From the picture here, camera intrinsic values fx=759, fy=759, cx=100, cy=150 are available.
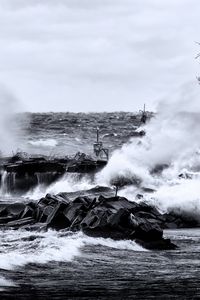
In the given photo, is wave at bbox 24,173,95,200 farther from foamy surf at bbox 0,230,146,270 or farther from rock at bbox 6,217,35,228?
foamy surf at bbox 0,230,146,270

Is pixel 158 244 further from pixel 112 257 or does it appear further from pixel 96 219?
pixel 96 219

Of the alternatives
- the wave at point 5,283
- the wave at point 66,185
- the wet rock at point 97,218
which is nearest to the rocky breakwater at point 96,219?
the wet rock at point 97,218

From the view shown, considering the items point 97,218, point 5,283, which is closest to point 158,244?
point 97,218

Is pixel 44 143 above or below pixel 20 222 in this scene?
below

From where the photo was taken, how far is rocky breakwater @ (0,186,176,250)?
2561cm

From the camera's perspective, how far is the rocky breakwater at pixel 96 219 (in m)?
25.6

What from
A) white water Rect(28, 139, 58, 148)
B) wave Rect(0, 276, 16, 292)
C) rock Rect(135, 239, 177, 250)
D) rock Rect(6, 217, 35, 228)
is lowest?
white water Rect(28, 139, 58, 148)

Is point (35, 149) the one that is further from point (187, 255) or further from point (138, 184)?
point (187, 255)

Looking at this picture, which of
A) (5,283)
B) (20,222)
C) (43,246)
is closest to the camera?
(5,283)

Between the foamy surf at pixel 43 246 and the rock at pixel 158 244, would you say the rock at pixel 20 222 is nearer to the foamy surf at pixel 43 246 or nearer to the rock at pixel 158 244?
the foamy surf at pixel 43 246

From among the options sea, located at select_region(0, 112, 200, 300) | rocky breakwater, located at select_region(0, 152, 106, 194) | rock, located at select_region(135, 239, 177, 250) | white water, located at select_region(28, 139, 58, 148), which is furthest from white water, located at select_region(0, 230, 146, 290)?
white water, located at select_region(28, 139, 58, 148)

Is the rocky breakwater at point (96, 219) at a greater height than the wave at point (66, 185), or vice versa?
the rocky breakwater at point (96, 219)

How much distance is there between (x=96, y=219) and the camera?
90.1 feet

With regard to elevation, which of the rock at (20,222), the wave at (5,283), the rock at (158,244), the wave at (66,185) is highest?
the wave at (5,283)
